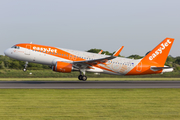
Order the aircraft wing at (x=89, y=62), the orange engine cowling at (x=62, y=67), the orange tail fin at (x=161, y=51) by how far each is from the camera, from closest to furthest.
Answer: the orange engine cowling at (x=62, y=67), the aircraft wing at (x=89, y=62), the orange tail fin at (x=161, y=51)

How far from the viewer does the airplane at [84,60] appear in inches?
1289

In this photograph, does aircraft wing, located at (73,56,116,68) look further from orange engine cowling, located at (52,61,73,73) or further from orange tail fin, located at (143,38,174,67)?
orange tail fin, located at (143,38,174,67)

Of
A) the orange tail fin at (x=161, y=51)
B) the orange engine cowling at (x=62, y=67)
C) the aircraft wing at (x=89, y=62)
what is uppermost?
the orange tail fin at (x=161, y=51)

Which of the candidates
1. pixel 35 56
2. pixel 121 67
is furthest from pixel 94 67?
pixel 35 56

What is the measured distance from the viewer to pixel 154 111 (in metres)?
13.0

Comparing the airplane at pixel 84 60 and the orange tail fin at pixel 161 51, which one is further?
the orange tail fin at pixel 161 51

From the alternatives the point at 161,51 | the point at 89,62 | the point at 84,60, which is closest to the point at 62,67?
the point at 89,62

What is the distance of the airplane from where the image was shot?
3275 centimetres

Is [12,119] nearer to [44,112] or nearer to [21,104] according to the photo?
[44,112]

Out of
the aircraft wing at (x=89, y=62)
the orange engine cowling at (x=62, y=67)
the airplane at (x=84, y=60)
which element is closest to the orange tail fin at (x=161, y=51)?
the airplane at (x=84, y=60)

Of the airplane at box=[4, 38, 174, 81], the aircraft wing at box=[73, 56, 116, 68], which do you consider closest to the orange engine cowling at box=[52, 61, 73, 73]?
the airplane at box=[4, 38, 174, 81]

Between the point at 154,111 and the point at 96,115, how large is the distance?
11.1 ft

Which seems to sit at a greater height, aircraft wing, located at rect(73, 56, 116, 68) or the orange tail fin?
the orange tail fin

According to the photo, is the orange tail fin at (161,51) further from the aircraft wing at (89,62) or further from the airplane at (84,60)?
the aircraft wing at (89,62)
